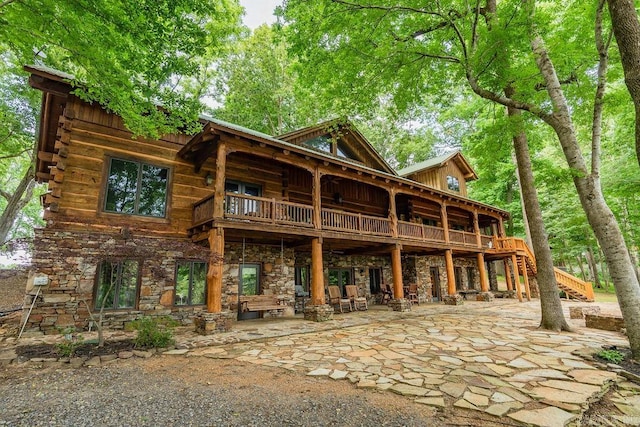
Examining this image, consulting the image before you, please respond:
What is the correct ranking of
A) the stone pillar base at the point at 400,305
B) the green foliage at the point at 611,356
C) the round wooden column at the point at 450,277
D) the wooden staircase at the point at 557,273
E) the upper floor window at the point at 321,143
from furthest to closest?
the wooden staircase at the point at 557,273 → the round wooden column at the point at 450,277 → the upper floor window at the point at 321,143 → the stone pillar base at the point at 400,305 → the green foliage at the point at 611,356

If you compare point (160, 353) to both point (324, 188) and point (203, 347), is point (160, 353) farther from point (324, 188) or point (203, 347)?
point (324, 188)

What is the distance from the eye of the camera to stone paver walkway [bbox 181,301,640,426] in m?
3.56

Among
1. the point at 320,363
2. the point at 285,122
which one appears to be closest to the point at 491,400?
the point at 320,363

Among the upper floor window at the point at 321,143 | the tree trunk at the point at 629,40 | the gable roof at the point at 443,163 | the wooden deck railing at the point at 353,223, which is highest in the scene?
the gable roof at the point at 443,163

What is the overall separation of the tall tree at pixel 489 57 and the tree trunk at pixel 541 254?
110cm

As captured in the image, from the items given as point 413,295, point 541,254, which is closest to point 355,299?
point 413,295

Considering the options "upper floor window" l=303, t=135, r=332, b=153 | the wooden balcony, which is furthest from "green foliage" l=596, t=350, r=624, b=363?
"upper floor window" l=303, t=135, r=332, b=153

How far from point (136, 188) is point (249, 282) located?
4836mm

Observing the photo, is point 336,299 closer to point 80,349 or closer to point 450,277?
point 450,277

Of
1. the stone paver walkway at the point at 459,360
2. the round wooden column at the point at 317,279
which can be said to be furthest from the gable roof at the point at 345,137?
the stone paver walkway at the point at 459,360

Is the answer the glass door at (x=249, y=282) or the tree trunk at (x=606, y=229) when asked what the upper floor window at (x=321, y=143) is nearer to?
→ the glass door at (x=249, y=282)

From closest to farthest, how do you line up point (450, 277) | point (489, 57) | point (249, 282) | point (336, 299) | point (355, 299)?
1. point (489, 57)
2. point (249, 282)
3. point (336, 299)
4. point (355, 299)
5. point (450, 277)

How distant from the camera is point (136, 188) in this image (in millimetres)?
9203

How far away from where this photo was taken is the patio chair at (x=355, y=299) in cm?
1256
